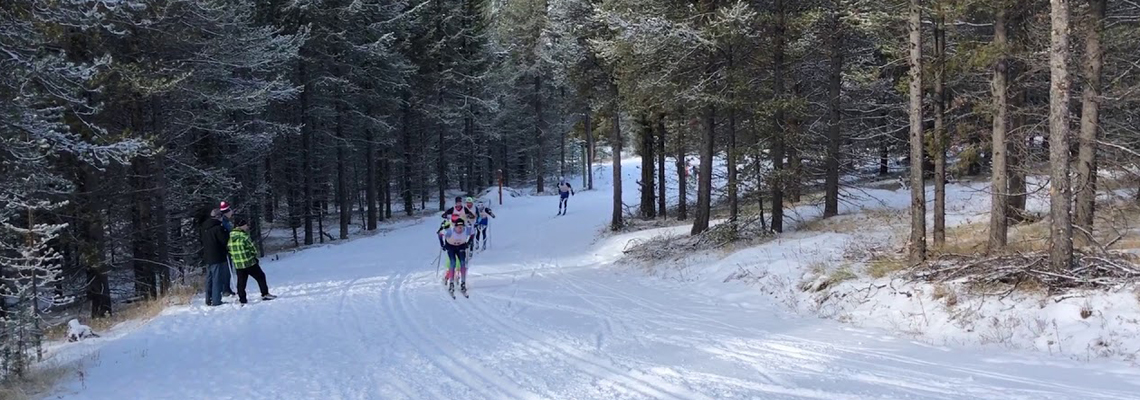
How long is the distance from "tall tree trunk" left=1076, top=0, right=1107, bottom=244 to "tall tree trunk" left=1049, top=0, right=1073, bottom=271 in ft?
5.38

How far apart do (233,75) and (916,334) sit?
18441mm

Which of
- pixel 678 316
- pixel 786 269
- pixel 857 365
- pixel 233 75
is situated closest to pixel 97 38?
pixel 233 75

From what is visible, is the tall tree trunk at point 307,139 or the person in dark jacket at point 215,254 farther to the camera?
the tall tree trunk at point 307,139

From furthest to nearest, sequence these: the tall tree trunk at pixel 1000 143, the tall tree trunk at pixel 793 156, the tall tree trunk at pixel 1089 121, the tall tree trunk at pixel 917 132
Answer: the tall tree trunk at pixel 793 156 < the tall tree trunk at pixel 1000 143 < the tall tree trunk at pixel 917 132 < the tall tree trunk at pixel 1089 121

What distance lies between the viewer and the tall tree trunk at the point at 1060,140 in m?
8.02

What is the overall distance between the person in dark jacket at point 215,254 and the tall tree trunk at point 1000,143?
12.9 m

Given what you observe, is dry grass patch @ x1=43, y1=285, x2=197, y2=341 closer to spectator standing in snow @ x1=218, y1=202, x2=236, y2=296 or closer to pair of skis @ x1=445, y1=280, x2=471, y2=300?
spectator standing in snow @ x1=218, y1=202, x2=236, y2=296

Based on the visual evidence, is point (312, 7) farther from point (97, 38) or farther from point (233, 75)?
point (97, 38)

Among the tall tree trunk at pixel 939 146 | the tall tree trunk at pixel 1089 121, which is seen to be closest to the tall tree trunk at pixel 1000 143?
the tall tree trunk at pixel 939 146

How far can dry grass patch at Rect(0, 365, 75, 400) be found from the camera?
22.1 feet

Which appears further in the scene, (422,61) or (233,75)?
(422,61)

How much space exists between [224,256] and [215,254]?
158 millimetres

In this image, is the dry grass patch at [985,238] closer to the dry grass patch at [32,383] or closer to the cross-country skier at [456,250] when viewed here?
the cross-country skier at [456,250]

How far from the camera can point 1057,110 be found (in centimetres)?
816
